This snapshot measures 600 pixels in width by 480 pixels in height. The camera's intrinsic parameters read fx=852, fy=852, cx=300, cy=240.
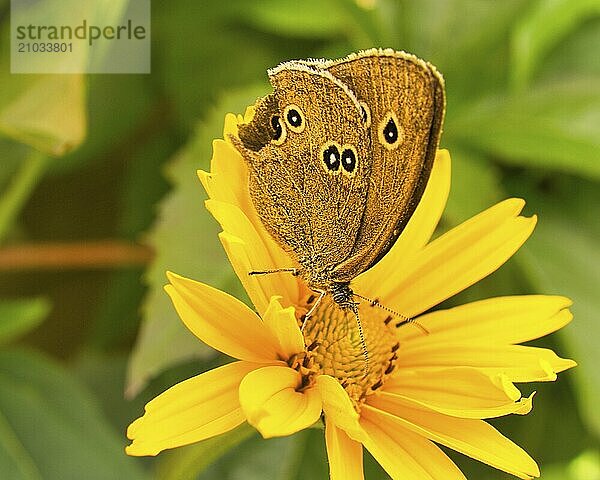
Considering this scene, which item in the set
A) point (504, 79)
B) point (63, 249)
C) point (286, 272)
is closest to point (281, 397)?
point (286, 272)

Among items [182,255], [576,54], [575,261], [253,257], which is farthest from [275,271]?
[576,54]

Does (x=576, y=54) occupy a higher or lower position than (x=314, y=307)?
higher

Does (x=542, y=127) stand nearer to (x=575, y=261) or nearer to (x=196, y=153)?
(x=575, y=261)

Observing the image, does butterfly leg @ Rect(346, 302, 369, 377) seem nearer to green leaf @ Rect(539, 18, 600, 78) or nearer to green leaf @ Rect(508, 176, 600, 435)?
green leaf @ Rect(508, 176, 600, 435)

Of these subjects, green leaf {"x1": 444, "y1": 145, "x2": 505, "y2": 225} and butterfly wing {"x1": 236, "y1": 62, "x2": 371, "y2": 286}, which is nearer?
butterfly wing {"x1": 236, "y1": 62, "x2": 371, "y2": 286}

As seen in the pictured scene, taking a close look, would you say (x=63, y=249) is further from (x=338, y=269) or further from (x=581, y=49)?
(x=581, y=49)

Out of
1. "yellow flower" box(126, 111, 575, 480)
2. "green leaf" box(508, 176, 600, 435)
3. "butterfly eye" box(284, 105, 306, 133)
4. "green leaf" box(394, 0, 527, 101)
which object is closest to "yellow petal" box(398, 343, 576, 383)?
"yellow flower" box(126, 111, 575, 480)

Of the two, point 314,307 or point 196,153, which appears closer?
point 314,307
